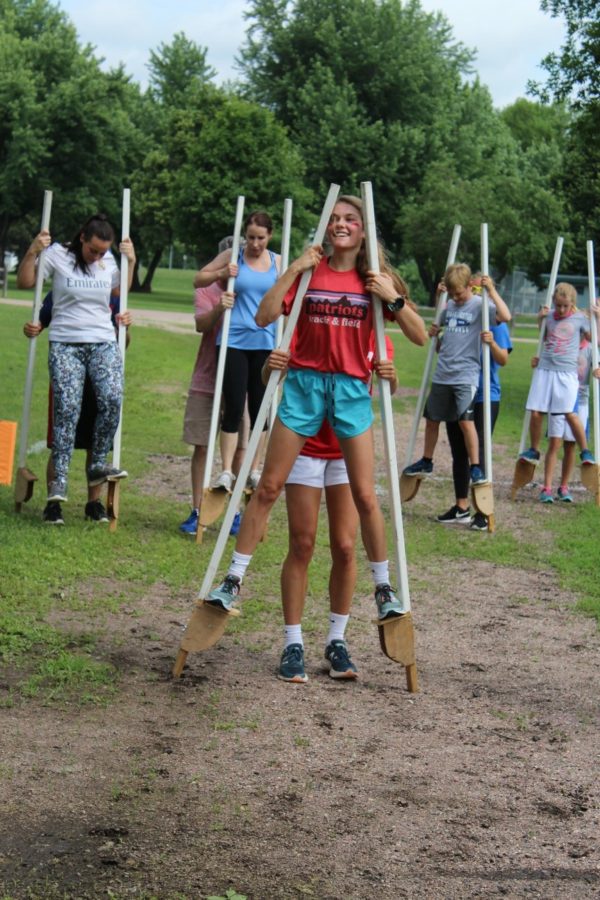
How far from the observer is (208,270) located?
31.3 feet

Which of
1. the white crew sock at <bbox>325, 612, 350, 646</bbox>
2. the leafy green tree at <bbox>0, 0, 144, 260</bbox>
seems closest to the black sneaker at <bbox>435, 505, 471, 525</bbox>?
the white crew sock at <bbox>325, 612, 350, 646</bbox>

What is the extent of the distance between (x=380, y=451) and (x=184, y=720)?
9.96 metres

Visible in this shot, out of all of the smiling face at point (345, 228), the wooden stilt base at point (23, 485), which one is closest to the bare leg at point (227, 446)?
the wooden stilt base at point (23, 485)

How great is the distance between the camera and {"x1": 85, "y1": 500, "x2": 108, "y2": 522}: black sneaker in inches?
381

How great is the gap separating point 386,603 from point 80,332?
400 centimetres

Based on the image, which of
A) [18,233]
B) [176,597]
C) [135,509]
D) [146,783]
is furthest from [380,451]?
[18,233]

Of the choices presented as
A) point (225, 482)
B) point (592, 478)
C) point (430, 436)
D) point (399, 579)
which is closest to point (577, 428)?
point (592, 478)

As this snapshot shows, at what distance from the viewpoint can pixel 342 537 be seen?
626 cm

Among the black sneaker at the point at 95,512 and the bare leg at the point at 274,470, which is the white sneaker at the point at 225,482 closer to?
the black sneaker at the point at 95,512

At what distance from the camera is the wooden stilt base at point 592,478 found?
12781 millimetres

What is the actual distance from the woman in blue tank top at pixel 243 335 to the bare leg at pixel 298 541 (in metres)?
3.21

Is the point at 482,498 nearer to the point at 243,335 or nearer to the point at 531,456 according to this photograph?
the point at 531,456

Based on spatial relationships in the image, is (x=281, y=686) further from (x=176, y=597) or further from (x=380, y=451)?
(x=380, y=451)

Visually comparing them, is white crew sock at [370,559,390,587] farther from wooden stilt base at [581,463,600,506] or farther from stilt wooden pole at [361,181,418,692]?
wooden stilt base at [581,463,600,506]
